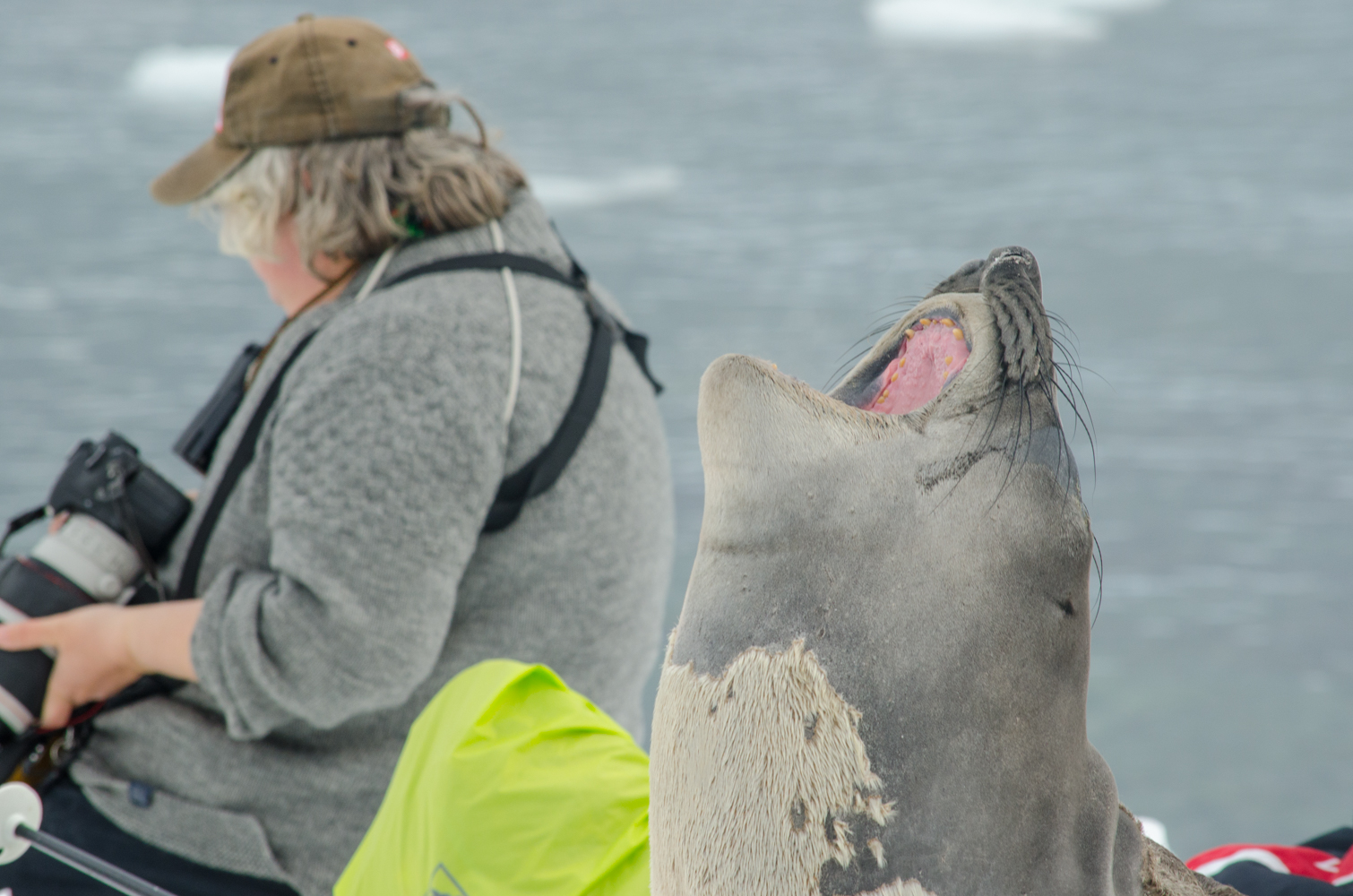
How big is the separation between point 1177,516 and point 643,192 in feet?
11.6

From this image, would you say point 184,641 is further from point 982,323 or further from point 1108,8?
point 1108,8

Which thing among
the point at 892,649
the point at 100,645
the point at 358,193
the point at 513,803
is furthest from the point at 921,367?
the point at 100,645

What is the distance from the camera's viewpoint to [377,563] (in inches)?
50.4

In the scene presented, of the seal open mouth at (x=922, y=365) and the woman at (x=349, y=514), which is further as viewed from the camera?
the woman at (x=349, y=514)

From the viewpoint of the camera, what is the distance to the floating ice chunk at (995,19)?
861 centimetres

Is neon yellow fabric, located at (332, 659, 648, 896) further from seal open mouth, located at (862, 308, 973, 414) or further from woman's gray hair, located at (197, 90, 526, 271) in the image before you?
woman's gray hair, located at (197, 90, 526, 271)

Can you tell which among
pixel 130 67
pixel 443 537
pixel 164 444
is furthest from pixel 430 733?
pixel 130 67

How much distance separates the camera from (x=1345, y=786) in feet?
7.87

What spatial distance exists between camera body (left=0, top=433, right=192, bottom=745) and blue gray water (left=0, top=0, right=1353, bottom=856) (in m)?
1.05

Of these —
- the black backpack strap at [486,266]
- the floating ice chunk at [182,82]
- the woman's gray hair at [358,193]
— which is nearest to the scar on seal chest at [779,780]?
the black backpack strap at [486,266]

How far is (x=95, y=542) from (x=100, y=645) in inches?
5.1

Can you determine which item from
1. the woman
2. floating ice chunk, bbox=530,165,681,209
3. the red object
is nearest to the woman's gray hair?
the woman

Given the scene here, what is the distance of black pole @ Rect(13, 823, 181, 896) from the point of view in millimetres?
1031

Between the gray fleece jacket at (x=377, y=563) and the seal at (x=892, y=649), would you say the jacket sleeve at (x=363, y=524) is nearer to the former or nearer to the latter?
the gray fleece jacket at (x=377, y=563)
